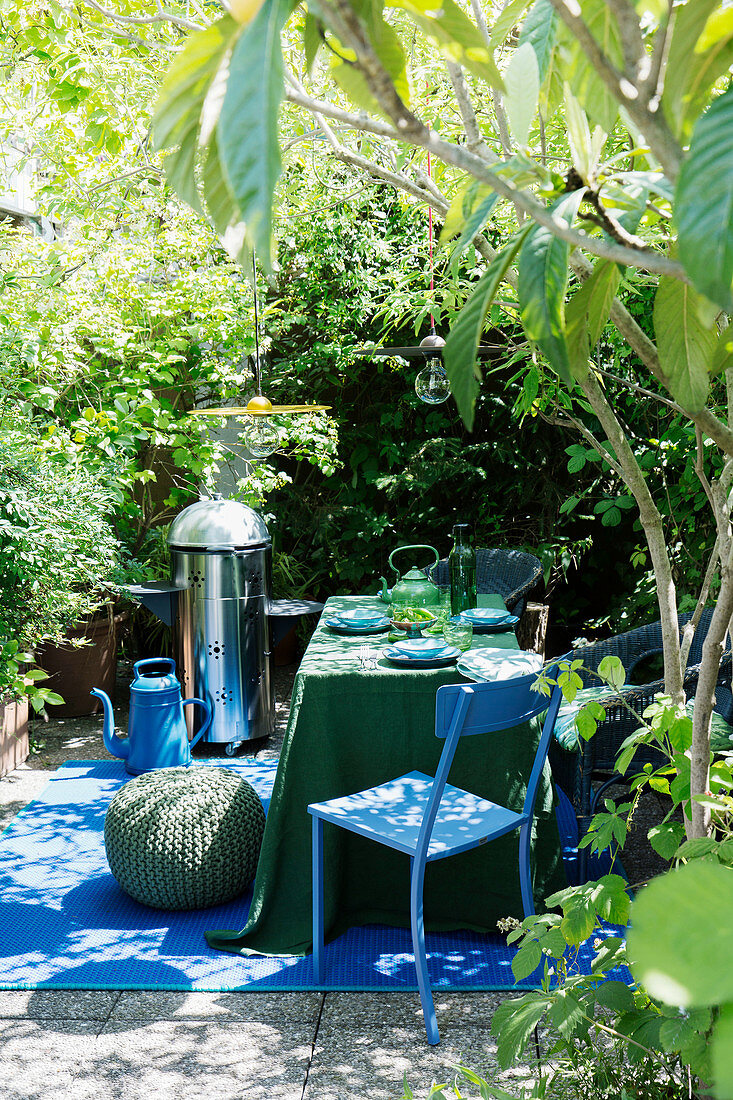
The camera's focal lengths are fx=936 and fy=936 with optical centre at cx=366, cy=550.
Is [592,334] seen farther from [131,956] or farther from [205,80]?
[131,956]

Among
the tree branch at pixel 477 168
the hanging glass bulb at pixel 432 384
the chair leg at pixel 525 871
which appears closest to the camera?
the tree branch at pixel 477 168

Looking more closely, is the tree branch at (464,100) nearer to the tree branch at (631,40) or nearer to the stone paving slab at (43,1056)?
the tree branch at (631,40)

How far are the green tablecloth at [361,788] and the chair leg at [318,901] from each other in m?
0.17

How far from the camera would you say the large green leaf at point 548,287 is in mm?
513

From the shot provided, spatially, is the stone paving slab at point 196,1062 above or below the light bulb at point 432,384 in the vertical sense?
below

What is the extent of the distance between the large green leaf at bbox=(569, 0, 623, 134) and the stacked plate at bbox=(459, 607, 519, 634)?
319 cm

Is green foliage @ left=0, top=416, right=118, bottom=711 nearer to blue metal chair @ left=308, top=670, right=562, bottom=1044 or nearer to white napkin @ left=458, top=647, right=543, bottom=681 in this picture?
blue metal chair @ left=308, top=670, right=562, bottom=1044

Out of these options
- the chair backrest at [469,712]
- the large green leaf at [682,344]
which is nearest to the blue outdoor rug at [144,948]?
the chair backrest at [469,712]

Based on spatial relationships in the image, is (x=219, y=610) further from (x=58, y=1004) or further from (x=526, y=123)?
(x=526, y=123)

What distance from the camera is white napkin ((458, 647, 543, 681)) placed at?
Answer: 3049 millimetres

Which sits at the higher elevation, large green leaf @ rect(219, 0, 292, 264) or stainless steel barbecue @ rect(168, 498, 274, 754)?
large green leaf @ rect(219, 0, 292, 264)

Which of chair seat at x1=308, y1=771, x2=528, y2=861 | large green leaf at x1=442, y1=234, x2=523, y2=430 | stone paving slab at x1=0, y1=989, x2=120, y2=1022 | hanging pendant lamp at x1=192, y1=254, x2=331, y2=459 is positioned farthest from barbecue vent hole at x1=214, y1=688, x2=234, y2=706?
large green leaf at x1=442, y1=234, x2=523, y2=430

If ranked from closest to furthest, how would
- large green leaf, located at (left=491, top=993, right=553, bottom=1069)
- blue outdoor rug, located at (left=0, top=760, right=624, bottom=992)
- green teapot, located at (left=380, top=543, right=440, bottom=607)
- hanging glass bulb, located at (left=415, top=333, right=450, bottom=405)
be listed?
1. large green leaf, located at (left=491, top=993, right=553, bottom=1069)
2. blue outdoor rug, located at (left=0, top=760, right=624, bottom=992)
3. green teapot, located at (left=380, top=543, right=440, bottom=607)
4. hanging glass bulb, located at (left=415, top=333, right=450, bottom=405)

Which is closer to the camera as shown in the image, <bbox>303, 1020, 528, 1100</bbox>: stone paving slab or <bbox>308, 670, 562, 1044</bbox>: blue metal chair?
<bbox>303, 1020, 528, 1100</bbox>: stone paving slab
